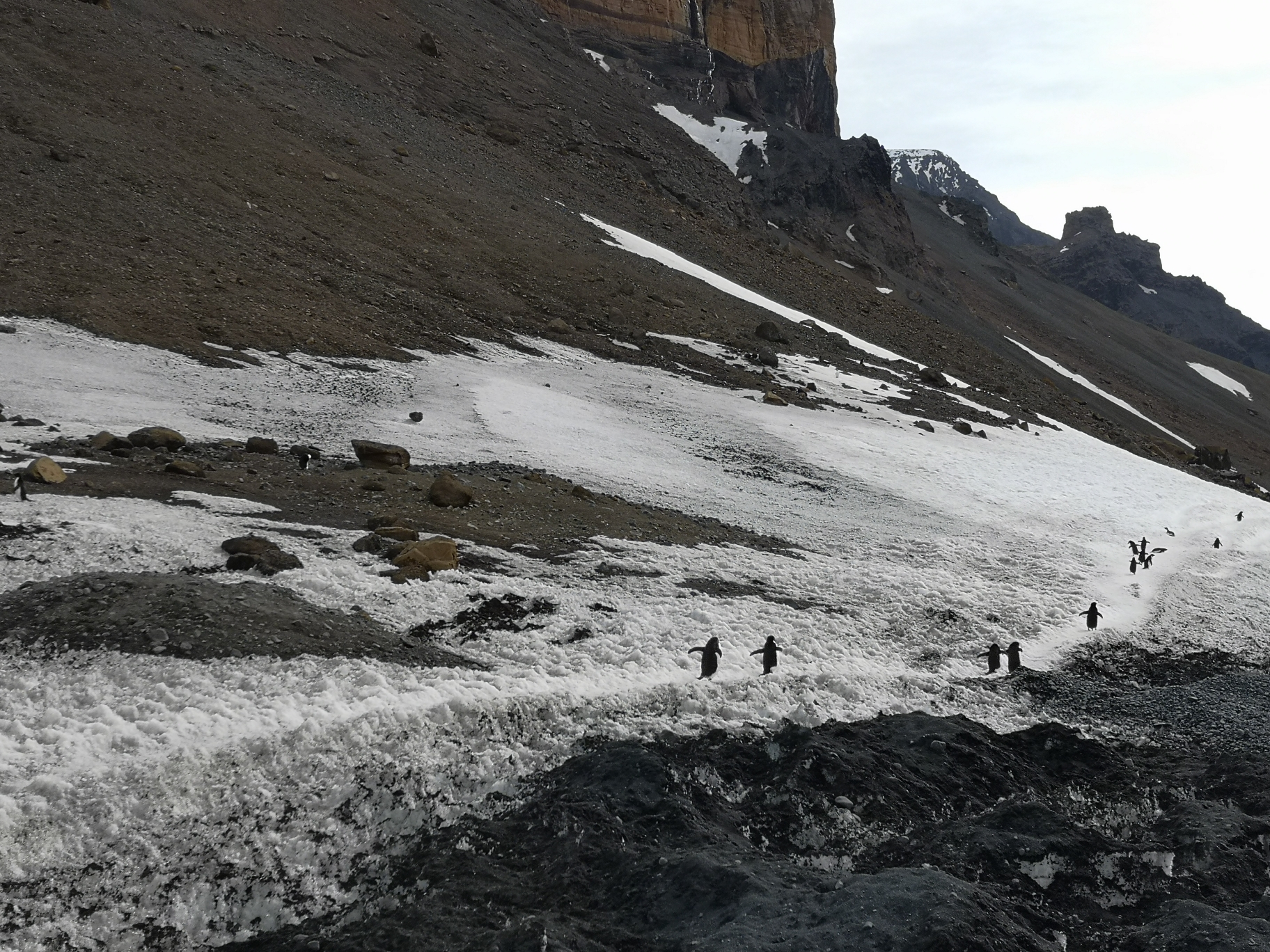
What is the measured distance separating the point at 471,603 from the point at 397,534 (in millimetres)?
2182

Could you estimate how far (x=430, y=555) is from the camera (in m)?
12.6

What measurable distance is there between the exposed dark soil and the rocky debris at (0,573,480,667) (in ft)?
9.36

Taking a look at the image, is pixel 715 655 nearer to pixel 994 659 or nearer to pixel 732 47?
pixel 994 659

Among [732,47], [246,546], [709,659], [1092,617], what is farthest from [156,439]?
[732,47]

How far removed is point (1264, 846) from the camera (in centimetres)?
873

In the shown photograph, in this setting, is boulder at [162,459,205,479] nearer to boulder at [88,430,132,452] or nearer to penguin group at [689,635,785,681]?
boulder at [88,430,132,452]

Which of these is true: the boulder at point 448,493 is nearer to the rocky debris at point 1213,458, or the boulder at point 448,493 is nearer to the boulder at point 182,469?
the boulder at point 182,469

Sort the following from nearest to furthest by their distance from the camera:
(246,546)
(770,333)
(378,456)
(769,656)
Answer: (769,656)
(246,546)
(378,456)
(770,333)

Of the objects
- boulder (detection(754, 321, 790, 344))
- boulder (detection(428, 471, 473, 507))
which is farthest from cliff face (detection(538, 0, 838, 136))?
boulder (detection(428, 471, 473, 507))

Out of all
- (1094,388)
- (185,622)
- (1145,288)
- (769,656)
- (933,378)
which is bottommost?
(185,622)

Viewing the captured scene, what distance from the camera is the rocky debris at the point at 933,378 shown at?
37.8m

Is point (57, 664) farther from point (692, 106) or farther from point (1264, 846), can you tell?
point (692, 106)

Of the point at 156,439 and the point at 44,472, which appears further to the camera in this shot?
the point at 156,439

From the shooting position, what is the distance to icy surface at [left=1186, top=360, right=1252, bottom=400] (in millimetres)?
93625
